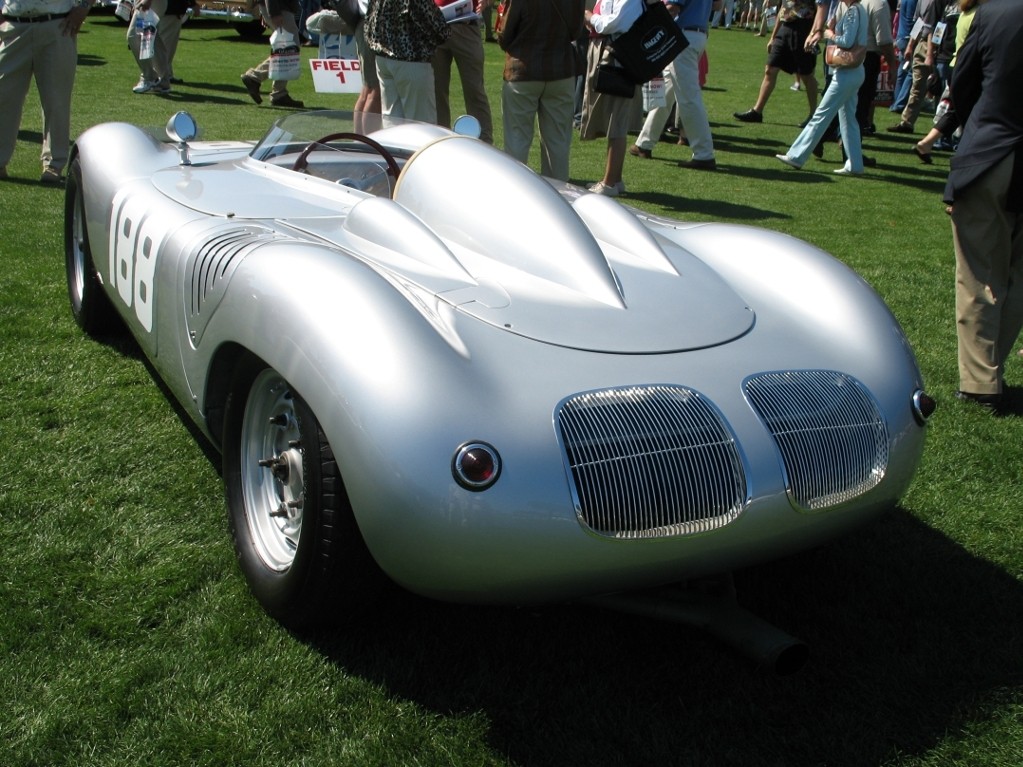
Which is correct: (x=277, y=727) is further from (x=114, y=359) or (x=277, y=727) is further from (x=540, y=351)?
(x=114, y=359)

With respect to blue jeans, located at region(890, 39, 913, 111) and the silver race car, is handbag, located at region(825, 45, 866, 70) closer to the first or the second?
the silver race car

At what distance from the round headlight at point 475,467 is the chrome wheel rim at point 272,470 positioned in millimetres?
623

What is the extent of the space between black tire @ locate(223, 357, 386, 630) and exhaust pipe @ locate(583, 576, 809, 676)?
0.60 metres

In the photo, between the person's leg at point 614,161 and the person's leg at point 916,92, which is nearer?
the person's leg at point 614,161

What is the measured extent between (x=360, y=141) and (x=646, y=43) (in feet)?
14.3

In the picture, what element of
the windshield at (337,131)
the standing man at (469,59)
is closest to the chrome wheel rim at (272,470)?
the windshield at (337,131)

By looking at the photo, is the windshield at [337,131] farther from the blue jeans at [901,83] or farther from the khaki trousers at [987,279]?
the blue jeans at [901,83]

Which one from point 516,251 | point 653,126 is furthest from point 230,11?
point 516,251

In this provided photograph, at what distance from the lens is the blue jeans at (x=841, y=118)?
9289mm

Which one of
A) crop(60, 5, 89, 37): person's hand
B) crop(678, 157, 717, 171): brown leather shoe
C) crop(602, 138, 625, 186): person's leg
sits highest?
crop(60, 5, 89, 37): person's hand

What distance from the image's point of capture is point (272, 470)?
271 centimetres

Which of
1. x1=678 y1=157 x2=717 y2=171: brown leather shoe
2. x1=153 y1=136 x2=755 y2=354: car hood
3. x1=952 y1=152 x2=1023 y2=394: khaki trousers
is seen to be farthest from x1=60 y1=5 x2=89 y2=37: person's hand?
x1=952 y1=152 x2=1023 y2=394: khaki trousers

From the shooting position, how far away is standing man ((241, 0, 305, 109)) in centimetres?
1133

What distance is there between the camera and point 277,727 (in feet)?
Result: 7.55
